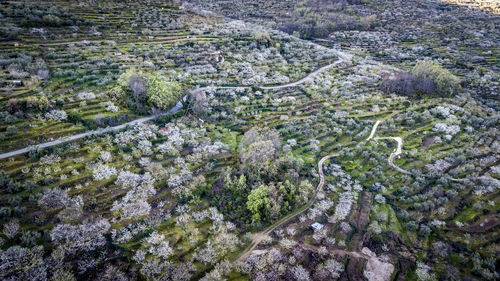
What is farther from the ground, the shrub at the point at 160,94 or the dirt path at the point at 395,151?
the shrub at the point at 160,94

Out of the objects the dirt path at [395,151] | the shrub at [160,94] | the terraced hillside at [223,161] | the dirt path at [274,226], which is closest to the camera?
the terraced hillside at [223,161]

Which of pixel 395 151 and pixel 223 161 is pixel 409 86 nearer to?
pixel 395 151

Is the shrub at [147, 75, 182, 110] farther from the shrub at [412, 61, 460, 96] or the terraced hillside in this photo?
the shrub at [412, 61, 460, 96]

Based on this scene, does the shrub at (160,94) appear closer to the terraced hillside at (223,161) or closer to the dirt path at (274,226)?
the terraced hillside at (223,161)

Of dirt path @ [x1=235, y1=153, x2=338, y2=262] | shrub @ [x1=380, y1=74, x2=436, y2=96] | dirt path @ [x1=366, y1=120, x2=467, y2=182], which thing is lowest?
dirt path @ [x1=235, y1=153, x2=338, y2=262]

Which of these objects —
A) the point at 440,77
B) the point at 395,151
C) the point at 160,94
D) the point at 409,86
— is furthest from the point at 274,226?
the point at 440,77

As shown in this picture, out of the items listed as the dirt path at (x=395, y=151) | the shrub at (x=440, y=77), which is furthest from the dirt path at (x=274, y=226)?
the shrub at (x=440, y=77)

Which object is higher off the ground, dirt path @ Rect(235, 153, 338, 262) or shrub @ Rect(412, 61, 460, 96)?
shrub @ Rect(412, 61, 460, 96)

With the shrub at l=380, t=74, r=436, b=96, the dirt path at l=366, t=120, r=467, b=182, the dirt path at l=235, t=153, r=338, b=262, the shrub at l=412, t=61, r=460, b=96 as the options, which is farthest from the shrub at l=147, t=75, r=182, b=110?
the shrub at l=412, t=61, r=460, b=96

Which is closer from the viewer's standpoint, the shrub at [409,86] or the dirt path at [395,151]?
the dirt path at [395,151]

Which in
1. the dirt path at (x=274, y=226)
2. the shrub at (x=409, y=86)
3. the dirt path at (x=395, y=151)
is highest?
the shrub at (x=409, y=86)

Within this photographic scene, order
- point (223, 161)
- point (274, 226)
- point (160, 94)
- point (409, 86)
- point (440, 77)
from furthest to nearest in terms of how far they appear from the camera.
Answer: point (409, 86) < point (440, 77) < point (160, 94) < point (223, 161) < point (274, 226)
